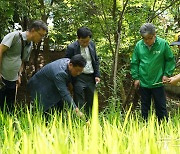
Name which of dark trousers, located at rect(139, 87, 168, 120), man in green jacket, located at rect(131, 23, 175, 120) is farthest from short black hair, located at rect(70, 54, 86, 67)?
dark trousers, located at rect(139, 87, 168, 120)

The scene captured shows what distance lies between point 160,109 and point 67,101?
1.38 m

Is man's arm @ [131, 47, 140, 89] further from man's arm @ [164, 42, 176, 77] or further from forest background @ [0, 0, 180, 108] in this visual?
forest background @ [0, 0, 180, 108]

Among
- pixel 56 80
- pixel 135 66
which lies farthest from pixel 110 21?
pixel 56 80

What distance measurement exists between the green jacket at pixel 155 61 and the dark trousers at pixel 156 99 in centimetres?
8

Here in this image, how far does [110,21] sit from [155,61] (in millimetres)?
1313

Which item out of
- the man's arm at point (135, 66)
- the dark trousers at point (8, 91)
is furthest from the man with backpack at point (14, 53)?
the man's arm at point (135, 66)

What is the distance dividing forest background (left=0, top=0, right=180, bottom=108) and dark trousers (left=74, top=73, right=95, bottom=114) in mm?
655

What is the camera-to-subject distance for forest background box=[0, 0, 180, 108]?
17.4 feet

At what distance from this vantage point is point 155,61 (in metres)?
4.22

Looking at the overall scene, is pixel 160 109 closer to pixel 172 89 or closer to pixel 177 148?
pixel 177 148

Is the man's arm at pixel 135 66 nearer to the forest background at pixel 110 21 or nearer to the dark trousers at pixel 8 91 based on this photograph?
the forest background at pixel 110 21

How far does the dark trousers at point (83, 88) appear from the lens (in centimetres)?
433

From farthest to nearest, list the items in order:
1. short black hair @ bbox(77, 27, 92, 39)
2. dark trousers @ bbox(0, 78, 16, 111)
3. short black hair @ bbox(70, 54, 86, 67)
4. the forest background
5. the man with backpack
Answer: the forest background
short black hair @ bbox(77, 27, 92, 39)
dark trousers @ bbox(0, 78, 16, 111)
the man with backpack
short black hair @ bbox(70, 54, 86, 67)

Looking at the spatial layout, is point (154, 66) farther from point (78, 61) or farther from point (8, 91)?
point (8, 91)
